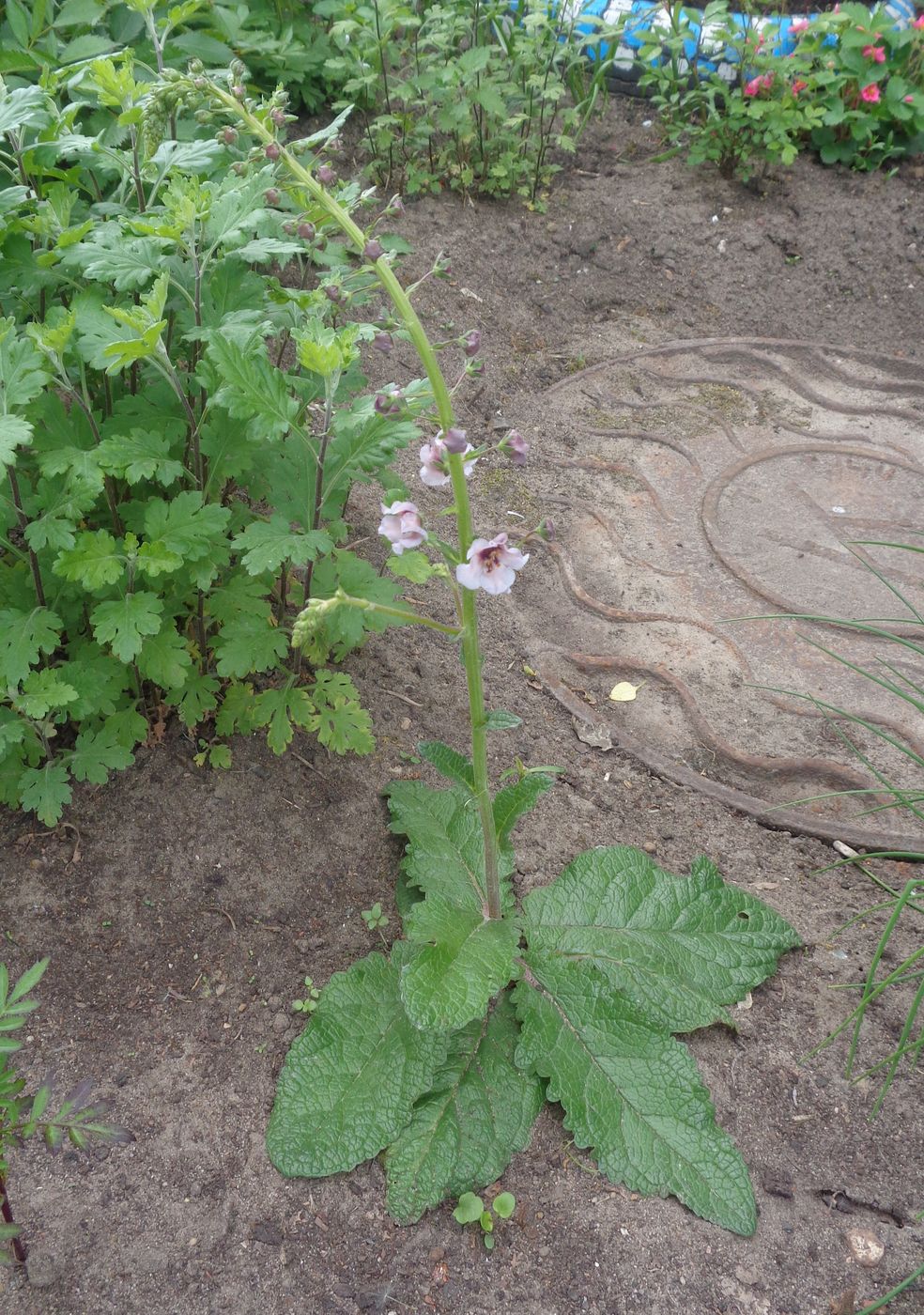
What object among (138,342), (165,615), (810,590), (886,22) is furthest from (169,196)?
(886,22)

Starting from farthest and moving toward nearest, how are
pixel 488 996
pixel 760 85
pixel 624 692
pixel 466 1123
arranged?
pixel 760 85 → pixel 624 692 → pixel 466 1123 → pixel 488 996

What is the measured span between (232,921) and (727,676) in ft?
5.04

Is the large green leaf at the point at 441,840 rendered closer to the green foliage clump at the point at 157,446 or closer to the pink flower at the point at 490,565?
the green foliage clump at the point at 157,446

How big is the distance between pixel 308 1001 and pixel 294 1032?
0.22 feet

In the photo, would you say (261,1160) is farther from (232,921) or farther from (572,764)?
(572,764)

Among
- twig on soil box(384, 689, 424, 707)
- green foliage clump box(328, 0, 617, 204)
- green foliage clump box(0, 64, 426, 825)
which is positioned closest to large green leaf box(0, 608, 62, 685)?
green foliage clump box(0, 64, 426, 825)

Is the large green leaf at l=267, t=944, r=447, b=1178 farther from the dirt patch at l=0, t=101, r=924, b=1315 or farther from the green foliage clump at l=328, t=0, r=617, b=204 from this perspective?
the green foliage clump at l=328, t=0, r=617, b=204

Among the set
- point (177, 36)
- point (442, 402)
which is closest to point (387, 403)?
point (442, 402)

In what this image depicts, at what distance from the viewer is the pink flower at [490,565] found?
5.14 ft

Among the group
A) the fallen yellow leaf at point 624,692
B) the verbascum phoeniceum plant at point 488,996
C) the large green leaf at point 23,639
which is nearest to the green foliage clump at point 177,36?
the verbascum phoeniceum plant at point 488,996

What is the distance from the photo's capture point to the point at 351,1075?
78.5 inches

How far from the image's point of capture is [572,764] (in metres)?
2.71

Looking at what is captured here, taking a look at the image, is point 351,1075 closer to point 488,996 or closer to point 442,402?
point 488,996

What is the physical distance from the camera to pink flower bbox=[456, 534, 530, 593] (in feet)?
5.14
